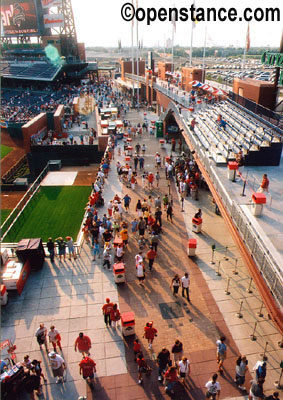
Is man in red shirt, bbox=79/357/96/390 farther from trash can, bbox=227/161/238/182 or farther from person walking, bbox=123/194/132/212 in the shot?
person walking, bbox=123/194/132/212

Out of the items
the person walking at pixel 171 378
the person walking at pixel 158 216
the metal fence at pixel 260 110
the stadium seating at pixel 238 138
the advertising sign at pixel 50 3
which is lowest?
the person walking at pixel 171 378

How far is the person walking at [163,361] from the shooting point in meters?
8.95

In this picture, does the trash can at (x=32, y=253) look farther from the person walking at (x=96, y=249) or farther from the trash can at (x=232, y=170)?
the trash can at (x=232, y=170)

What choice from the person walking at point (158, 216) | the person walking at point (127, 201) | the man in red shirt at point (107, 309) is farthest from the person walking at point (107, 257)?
the person walking at point (127, 201)

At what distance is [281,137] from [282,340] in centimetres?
1115

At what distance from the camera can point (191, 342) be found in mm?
10398

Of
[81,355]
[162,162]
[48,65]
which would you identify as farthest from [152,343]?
[48,65]

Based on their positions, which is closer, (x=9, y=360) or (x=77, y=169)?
(x=9, y=360)

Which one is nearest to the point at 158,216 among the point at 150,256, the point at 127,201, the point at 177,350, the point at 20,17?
the point at 127,201

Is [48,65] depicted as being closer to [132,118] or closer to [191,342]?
[132,118]

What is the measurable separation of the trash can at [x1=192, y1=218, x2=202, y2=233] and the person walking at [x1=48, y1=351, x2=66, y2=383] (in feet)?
30.6

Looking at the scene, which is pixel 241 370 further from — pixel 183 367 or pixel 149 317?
pixel 149 317

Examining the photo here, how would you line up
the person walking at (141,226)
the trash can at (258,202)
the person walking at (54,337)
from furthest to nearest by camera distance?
the person walking at (141,226)
the trash can at (258,202)
the person walking at (54,337)

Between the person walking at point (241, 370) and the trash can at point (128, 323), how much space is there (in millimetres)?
3409
